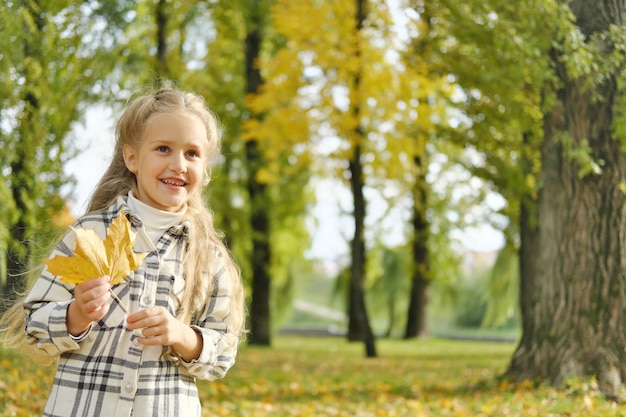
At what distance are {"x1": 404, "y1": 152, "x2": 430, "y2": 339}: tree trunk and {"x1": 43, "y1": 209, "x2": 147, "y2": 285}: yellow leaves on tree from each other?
14491 millimetres

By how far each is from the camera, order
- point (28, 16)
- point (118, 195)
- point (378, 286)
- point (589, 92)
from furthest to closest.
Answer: point (378, 286) → point (589, 92) → point (28, 16) → point (118, 195)

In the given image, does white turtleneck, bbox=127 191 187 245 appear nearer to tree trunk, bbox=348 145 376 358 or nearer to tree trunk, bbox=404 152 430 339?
tree trunk, bbox=348 145 376 358

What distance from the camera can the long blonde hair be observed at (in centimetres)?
264

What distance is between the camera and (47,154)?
7.64 metres

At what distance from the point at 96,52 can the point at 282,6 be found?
15.0 feet

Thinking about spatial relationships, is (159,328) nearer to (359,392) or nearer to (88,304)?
(88,304)

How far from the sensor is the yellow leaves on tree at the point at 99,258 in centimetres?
218

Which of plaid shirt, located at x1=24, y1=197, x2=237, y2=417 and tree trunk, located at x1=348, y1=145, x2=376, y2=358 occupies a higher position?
tree trunk, located at x1=348, y1=145, x2=376, y2=358

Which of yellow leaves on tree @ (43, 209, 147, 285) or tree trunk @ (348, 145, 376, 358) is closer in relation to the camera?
yellow leaves on tree @ (43, 209, 147, 285)

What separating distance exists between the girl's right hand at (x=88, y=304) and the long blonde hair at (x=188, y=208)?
35 cm

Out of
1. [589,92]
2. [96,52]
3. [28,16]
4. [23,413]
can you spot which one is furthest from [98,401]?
[96,52]

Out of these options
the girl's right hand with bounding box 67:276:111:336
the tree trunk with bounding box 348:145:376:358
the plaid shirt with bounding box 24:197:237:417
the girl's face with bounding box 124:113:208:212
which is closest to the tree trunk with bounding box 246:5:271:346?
the tree trunk with bounding box 348:145:376:358

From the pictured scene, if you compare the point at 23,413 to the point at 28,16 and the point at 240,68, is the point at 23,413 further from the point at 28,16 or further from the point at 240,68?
the point at 240,68

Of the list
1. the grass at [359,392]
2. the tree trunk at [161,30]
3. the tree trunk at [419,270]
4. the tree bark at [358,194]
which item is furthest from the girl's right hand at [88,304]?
the tree trunk at [419,270]
